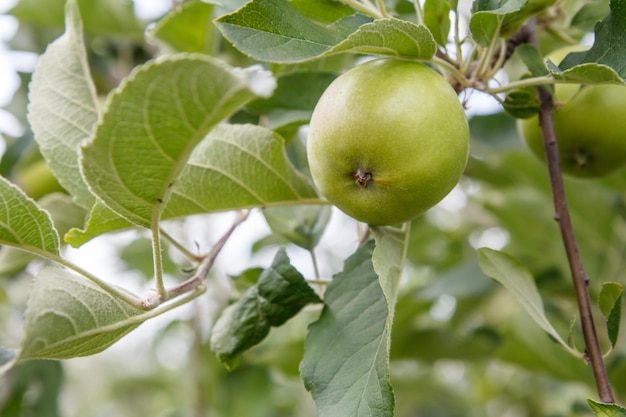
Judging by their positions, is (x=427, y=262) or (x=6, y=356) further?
(x=427, y=262)

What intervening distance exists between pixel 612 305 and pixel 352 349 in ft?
1.20

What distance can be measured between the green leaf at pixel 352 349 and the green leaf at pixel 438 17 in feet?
1.11

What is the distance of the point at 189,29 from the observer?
Result: 1474 millimetres

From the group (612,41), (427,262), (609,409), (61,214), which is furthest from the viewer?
(427,262)

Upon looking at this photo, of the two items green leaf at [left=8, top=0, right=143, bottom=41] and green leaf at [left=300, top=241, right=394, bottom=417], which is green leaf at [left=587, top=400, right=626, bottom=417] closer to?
green leaf at [left=300, top=241, right=394, bottom=417]

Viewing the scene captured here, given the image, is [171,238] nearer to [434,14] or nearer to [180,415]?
[434,14]

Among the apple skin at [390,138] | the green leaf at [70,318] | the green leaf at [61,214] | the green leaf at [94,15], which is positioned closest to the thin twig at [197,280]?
the green leaf at [70,318]

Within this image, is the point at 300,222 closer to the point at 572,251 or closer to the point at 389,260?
the point at 389,260

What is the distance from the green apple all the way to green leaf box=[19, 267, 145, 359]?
73 centimetres

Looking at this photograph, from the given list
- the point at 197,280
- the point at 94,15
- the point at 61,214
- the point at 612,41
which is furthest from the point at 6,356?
the point at 94,15

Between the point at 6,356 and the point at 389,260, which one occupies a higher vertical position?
the point at 6,356

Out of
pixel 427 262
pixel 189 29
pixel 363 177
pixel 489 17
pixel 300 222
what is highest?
pixel 489 17

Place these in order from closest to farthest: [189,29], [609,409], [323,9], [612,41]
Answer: [609,409]
[612,41]
[323,9]
[189,29]

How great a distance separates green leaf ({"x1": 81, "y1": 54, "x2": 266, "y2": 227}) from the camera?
0.60 m
